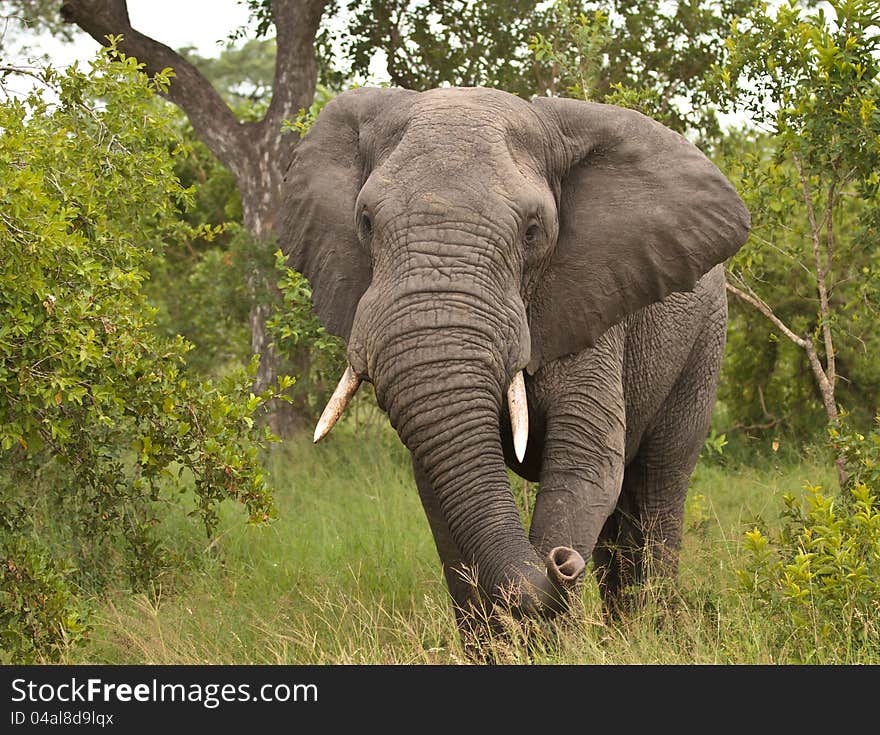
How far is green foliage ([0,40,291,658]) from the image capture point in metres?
4.64

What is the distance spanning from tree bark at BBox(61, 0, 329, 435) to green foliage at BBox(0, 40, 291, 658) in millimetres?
2990

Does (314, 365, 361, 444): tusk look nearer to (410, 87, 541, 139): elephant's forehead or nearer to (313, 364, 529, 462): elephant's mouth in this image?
(313, 364, 529, 462): elephant's mouth

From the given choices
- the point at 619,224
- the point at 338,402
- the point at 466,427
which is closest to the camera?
the point at 466,427

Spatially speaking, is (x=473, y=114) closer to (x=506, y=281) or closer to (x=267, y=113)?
(x=506, y=281)

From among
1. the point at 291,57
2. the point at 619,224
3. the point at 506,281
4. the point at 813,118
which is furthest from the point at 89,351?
the point at 291,57

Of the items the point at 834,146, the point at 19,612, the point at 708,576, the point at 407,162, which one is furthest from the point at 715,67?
the point at 19,612

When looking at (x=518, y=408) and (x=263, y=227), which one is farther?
(x=263, y=227)

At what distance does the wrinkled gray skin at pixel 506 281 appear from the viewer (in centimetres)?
446

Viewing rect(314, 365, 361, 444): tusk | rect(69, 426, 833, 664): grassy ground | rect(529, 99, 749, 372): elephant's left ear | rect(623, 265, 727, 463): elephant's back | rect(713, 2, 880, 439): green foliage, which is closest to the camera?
rect(314, 365, 361, 444): tusk

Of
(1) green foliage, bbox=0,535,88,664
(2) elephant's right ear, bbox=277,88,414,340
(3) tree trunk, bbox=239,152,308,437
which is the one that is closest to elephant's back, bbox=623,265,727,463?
(2) elephant's right ear, bbox=277,88,414,340

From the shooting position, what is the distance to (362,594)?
21.9 feet

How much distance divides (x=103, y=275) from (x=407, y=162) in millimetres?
1566

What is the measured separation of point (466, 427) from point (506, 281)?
0.57 metres

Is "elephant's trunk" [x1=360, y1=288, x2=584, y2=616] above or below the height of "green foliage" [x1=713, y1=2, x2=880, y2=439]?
below
